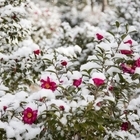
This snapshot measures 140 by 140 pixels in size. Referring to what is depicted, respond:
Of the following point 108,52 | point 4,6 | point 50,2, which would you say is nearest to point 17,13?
point 4,6

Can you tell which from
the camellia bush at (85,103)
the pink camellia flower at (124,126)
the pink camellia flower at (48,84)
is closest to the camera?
the camellia bush at (85,103)

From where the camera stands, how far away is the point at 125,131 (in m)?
2.43

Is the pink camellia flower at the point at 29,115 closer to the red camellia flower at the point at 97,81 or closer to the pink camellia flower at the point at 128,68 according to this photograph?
the red camellia flower at the point at 97,81

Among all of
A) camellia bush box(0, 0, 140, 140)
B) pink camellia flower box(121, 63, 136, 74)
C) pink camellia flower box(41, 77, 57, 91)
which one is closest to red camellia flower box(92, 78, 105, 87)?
camellia bush box(0, 0, 140, 140)

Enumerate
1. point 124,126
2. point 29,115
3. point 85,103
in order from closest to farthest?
point 29,115
point 85,103
point 124,126

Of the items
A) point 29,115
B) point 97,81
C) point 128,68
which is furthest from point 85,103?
point 128,68

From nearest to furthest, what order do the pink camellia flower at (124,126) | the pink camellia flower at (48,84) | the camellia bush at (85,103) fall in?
the camellia bush at (85,103) < the pink camellia flower at (48,84) < the pink camellia flower at (124,126)

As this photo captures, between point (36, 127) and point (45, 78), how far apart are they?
32 centimetres

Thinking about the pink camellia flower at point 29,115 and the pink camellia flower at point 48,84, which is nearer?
the pink camellia flower at point 29,115

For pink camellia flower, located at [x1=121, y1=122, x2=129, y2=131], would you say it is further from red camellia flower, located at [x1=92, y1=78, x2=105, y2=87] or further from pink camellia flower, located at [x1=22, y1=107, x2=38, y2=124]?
pink camellia flower, located at [x1=22, y1=107, x2=38, y2=124]

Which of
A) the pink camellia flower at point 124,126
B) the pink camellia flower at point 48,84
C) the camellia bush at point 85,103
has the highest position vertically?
the pink camellia flower at point 48,84

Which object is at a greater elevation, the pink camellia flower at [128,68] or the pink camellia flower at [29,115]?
the pink camellia flower at [128,68]

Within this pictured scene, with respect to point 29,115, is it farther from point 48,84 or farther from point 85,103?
point 85,103

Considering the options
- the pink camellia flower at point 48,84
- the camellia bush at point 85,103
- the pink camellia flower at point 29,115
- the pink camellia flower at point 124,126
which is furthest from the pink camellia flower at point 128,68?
the pink camellia flower at point 29,115
